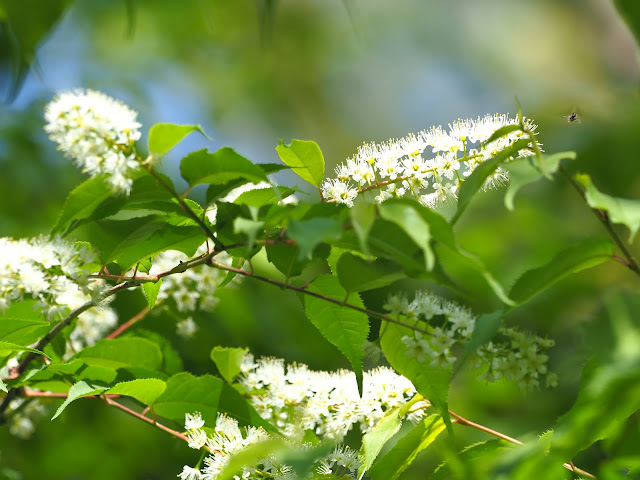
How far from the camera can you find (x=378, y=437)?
1.08 meters

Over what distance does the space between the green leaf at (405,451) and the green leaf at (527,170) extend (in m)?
→ 0.47

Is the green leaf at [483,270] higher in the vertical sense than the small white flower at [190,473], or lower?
higher

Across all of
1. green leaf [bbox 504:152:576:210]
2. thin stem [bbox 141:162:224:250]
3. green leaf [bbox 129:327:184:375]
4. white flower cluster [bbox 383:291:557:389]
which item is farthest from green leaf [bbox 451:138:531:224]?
green leaf [bbox 129:327:184:375]

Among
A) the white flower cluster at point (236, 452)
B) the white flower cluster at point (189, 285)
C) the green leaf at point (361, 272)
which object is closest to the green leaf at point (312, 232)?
the green leaf at point (361, 272)

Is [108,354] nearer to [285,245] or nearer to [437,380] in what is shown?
[285,245]

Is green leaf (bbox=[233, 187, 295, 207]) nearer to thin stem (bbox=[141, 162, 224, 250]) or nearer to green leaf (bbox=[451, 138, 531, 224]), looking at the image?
thin stem (bbox=[141, 162, 224, 250])

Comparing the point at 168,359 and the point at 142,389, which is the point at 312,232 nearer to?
the point at 142,389

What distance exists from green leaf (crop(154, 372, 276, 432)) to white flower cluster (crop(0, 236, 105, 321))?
0.77 feet

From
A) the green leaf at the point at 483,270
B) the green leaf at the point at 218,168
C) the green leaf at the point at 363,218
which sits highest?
the green leaf at the point at 218,168

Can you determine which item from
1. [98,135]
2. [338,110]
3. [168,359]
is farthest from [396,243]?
[338,110]

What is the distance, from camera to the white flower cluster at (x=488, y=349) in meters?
0.97

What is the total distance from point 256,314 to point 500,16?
6907 millimetres

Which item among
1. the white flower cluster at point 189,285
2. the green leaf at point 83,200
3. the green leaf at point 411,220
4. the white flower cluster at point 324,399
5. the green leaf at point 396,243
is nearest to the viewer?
the green leaf at point 411,220

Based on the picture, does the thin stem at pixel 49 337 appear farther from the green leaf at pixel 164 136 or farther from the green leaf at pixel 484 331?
the green leaf at pixel 484 331
